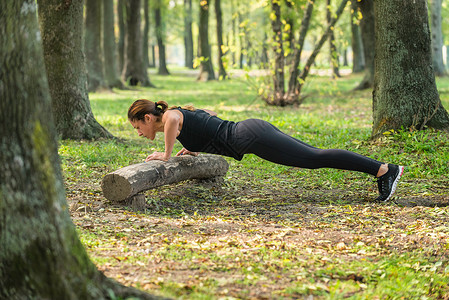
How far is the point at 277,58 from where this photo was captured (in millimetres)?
15586

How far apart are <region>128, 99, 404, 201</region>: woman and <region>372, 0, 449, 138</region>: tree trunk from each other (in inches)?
108

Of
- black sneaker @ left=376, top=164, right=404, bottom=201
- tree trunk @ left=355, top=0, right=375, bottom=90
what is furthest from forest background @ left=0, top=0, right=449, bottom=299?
tree trunk @ left=355, top=0, right=375, bottom=90

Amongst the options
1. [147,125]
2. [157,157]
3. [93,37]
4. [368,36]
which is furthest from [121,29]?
[147,125]

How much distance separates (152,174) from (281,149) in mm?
1441

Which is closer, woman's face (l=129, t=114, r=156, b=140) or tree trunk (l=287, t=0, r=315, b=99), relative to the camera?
woman's face (l=129, t=114, r=156, b=140)

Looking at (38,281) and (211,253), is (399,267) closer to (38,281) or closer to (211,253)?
(211,253)

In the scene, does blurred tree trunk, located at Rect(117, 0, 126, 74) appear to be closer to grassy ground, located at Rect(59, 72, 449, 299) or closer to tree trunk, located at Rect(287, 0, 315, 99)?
tree trunk, located at Rect(287, 0, 315, 99)

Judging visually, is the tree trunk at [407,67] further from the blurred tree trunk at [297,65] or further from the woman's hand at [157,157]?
the blurred tree trunk at [297,65]

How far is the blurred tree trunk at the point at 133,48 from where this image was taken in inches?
961

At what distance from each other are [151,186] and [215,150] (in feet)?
2.68

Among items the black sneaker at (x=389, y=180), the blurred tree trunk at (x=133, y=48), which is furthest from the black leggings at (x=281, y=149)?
the blurred tree trunk at (x=133, y=48)

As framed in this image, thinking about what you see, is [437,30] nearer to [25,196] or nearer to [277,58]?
[277,58]

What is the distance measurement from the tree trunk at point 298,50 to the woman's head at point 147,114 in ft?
32.6

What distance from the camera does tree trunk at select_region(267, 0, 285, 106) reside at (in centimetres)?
1513
